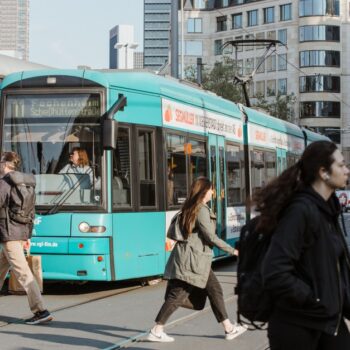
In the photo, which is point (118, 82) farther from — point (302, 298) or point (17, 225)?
point (302, 298)

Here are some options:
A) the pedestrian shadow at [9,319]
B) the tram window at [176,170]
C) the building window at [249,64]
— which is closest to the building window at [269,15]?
the building window at [249,64]

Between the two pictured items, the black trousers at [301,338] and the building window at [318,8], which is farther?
the building window at [318,8]

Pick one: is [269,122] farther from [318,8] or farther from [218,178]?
[318,8]

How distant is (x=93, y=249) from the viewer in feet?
32.4

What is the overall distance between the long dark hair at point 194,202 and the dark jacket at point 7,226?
206cm

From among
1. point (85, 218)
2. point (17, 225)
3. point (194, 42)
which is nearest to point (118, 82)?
point (85, 218)

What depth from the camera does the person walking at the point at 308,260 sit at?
3660 mm

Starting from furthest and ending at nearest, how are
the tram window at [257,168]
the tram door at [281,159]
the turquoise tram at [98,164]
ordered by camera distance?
1. the tram door at [281,159]
2. the tram window at [257,168]
3. the turquoise tram at [98,164]

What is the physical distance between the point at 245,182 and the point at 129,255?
5.29 metres

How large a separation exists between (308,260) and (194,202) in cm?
332

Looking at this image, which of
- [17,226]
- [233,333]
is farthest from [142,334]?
[17,226]

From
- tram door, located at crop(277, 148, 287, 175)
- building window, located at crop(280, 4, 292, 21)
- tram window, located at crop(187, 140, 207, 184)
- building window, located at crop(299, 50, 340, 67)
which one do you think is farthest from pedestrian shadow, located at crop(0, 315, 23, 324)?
building window, located at crop(280, 4, 292, 21)

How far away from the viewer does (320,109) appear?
256 ft

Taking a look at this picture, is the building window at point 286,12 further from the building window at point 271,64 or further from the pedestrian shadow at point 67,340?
the pedestrian shadow at point 67,340
